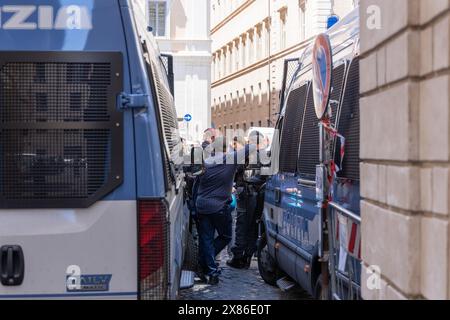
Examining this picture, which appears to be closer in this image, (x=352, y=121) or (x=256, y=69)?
(x=352, y=121)

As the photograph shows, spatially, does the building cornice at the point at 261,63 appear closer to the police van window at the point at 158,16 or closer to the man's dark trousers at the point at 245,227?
the police van window at the point at 158,16

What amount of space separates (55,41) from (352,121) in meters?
2.05

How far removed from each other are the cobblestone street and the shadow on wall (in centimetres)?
2744

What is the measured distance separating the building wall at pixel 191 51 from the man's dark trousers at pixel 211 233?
26.7m

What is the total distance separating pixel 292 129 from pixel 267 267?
1.96 meters

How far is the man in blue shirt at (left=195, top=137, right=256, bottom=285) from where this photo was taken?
29.0 feet

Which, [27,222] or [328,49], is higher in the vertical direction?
[328,49]

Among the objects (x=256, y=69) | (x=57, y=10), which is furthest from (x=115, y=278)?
(x=256, y=69)

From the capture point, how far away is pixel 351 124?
5035mm

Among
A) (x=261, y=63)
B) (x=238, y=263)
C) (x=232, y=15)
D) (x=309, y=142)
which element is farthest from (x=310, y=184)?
(x=232, y=15)

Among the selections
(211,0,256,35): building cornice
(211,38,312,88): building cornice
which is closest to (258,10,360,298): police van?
(211,38,312,88): building cornice

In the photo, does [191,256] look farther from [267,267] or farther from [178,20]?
[178,20]

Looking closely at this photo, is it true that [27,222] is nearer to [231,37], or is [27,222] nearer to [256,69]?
[256,69]

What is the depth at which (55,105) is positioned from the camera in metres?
4.05
